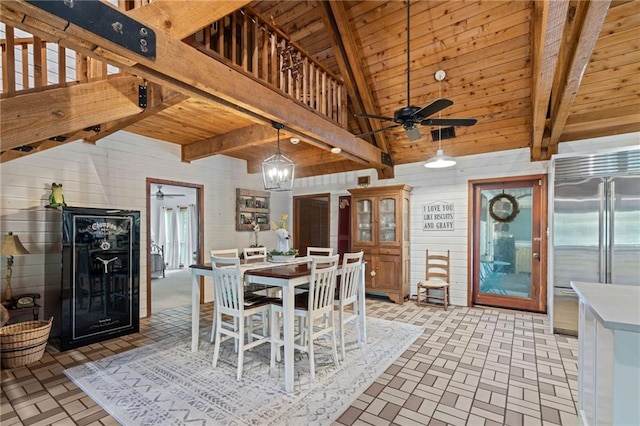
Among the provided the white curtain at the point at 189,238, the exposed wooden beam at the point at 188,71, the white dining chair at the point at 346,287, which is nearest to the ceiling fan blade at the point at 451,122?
the exposed wooden beam at the point at 188,71

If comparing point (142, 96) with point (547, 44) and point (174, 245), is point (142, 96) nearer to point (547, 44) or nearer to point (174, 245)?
point (547, 44)

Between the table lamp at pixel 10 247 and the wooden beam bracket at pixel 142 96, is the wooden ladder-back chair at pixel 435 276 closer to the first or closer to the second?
the wooden beam bracket at pixel 142 96

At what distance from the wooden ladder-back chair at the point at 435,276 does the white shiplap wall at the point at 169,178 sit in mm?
145

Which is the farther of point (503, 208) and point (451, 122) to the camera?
point (503, 208)

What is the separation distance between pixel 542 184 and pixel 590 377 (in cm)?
367

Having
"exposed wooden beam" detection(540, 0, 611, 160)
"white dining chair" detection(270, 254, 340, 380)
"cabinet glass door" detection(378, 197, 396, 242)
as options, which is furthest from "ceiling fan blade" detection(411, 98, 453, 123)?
"cabinet glass door" detection(378, 197, 396, 242)

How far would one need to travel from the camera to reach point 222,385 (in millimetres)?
2580

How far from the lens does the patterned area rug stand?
2.19 metres

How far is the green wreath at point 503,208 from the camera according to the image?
4926 mm

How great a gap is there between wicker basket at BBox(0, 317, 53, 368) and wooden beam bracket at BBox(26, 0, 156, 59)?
2.95 meters

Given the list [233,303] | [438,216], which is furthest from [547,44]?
[438,216]

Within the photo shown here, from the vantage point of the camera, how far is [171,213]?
33.8 ft

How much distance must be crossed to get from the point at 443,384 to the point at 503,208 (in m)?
3.48

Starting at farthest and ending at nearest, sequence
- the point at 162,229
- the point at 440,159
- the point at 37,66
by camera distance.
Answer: the point at 162,229 → the point at 440,159 → the point at 37,66
